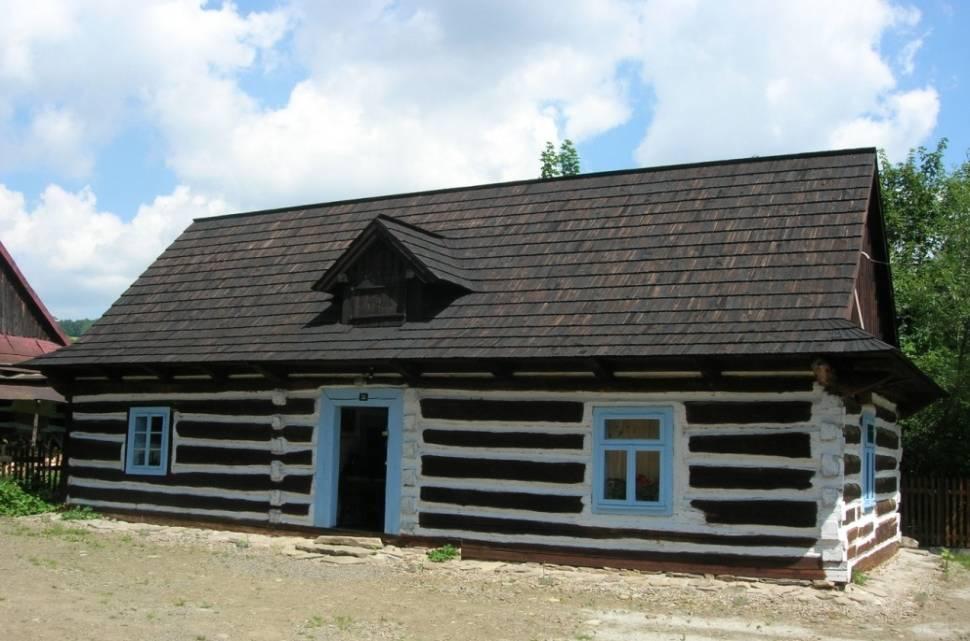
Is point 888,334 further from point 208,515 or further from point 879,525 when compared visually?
point 208,515

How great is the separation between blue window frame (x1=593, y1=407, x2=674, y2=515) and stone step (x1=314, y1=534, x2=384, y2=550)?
3.02 meters

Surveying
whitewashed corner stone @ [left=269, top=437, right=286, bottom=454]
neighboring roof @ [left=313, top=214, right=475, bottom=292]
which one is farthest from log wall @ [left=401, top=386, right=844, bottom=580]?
whitewashed corner stone @ [left=269, top=437, right=286, bottom=454]

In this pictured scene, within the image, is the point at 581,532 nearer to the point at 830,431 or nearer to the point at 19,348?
the point at 830,431

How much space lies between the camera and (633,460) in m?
12.0

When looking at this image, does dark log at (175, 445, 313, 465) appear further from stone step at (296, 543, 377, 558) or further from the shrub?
the shrub

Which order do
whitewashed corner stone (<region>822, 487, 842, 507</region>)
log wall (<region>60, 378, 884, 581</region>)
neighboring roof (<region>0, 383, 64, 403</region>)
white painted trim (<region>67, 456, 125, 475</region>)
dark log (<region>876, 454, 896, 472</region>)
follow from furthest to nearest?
1. neighboring roof (<region>0, 383, 64, 403</region>)
2. white painted trim (<region>67, 456, 125, 475</region>)
3. dark log (<region>876, 454, 896, 472</region>)
4. log wall (<region>60, 378, 884, 581</region>)
5. whitewashed corner stone (<region>822, 487, 842, 507</region>)

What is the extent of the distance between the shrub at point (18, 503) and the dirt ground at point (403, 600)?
2.82 m

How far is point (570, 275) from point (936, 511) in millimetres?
8343

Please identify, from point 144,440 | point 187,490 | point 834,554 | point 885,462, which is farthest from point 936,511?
point 144,440

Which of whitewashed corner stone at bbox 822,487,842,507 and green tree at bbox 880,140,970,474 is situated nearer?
whitewashed corner stone at bbox 822,487,842,507

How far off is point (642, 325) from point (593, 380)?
90cm

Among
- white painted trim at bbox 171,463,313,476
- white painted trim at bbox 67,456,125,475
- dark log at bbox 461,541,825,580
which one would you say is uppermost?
white painted trim at bbox 171,463,313,476

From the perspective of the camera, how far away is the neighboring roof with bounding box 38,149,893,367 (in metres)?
11.9

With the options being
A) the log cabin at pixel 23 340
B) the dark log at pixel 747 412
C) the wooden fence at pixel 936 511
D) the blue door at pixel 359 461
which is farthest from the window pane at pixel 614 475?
the log cabin at pixel 23 340
